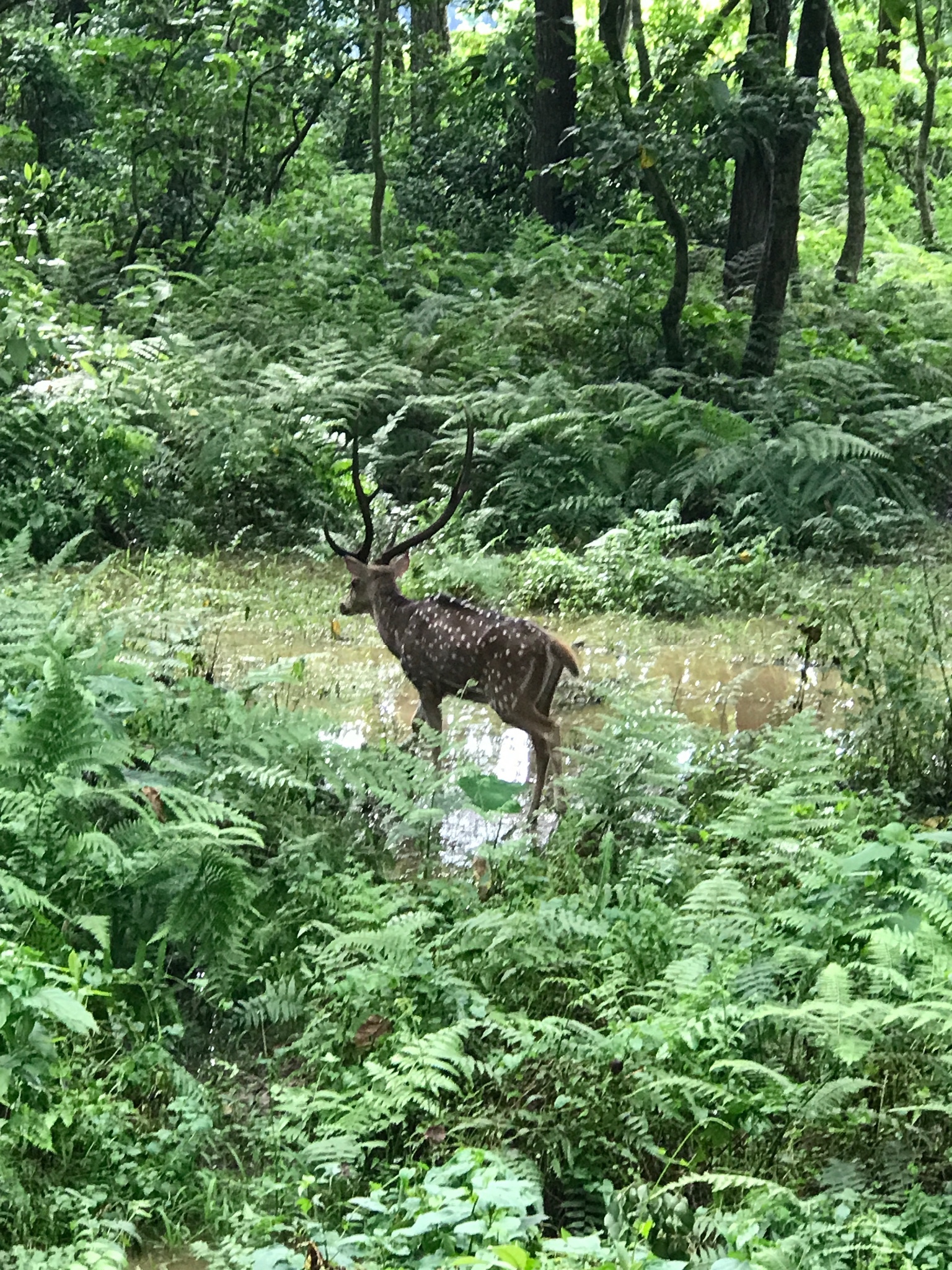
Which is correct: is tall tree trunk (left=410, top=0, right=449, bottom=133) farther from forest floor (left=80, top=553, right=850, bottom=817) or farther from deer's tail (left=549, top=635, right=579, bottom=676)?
deer's tail (left=549, top=635, right=579, bottom=676)

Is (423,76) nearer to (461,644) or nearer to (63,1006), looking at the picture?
(461,644)

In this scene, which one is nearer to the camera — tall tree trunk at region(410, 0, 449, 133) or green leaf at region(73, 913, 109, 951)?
green leaf at region(73, 913, 109, 951)

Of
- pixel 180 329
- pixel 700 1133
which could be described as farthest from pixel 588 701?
pixel 180 329

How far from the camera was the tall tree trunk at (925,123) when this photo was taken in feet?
47.5

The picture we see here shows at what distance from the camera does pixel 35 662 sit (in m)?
4.55

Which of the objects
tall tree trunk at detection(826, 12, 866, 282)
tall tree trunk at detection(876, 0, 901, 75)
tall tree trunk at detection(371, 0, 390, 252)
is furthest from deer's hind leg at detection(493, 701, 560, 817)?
tall tree trunk at detection(876, 0, 901, 75)

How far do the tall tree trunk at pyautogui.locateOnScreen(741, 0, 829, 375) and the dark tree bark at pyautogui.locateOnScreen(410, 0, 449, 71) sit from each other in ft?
21.7

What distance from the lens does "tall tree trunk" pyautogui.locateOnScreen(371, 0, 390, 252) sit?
551 inches

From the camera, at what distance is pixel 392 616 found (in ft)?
20.8

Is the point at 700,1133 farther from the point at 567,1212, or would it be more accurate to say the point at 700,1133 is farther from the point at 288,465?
the point at 288,465

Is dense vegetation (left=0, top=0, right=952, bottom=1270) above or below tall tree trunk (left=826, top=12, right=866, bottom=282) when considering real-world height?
below

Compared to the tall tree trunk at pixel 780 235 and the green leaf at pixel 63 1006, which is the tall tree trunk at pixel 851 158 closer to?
the tall tree trunk at pixel 780 235

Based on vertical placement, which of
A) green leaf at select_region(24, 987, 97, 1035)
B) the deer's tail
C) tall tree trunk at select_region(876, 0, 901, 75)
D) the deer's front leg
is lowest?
the deer's front leg

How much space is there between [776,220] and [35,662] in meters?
9.10
